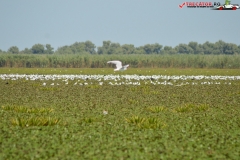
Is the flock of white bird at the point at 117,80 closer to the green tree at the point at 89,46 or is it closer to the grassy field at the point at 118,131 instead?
the grassy field at the point at 118,131

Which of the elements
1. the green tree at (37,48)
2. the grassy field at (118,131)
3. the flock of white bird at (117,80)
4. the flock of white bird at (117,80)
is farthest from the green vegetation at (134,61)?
the green tree at (37,48)

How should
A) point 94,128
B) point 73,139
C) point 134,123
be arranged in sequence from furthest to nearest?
point 134,123
point 94,128
point 73,139

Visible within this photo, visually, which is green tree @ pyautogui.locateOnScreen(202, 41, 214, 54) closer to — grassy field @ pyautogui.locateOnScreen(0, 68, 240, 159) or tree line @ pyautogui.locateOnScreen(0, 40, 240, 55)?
tree line @ pyautogui.locateOnScreen(0, 40, 240, 55)

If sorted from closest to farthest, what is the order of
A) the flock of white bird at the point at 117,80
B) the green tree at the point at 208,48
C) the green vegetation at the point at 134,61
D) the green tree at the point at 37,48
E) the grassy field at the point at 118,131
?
the grassy field at the point at 118,131, the flock of white bird at the point at 117,80, the green vegetation at the point at 134,61, the green tree at the point at 37,48, the green tree at the point at 208,48

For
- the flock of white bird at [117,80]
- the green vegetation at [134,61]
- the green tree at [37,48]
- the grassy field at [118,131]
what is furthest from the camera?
the green tree at [37,48]

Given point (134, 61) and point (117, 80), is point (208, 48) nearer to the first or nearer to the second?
point (134, 61)

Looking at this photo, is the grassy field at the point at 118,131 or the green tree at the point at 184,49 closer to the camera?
the grassy field at the point at 118,131

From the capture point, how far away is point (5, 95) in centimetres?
1148

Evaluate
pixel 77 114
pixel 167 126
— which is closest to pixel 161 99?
pixel 77 114

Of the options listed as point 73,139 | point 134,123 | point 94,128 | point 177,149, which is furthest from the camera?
point 134,123

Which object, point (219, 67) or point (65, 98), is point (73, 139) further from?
point (219, 67)

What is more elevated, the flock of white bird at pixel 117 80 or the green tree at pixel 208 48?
the green tree at pixel 208 48

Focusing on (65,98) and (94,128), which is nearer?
(94,128)

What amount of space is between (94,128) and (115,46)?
79.5 metres
